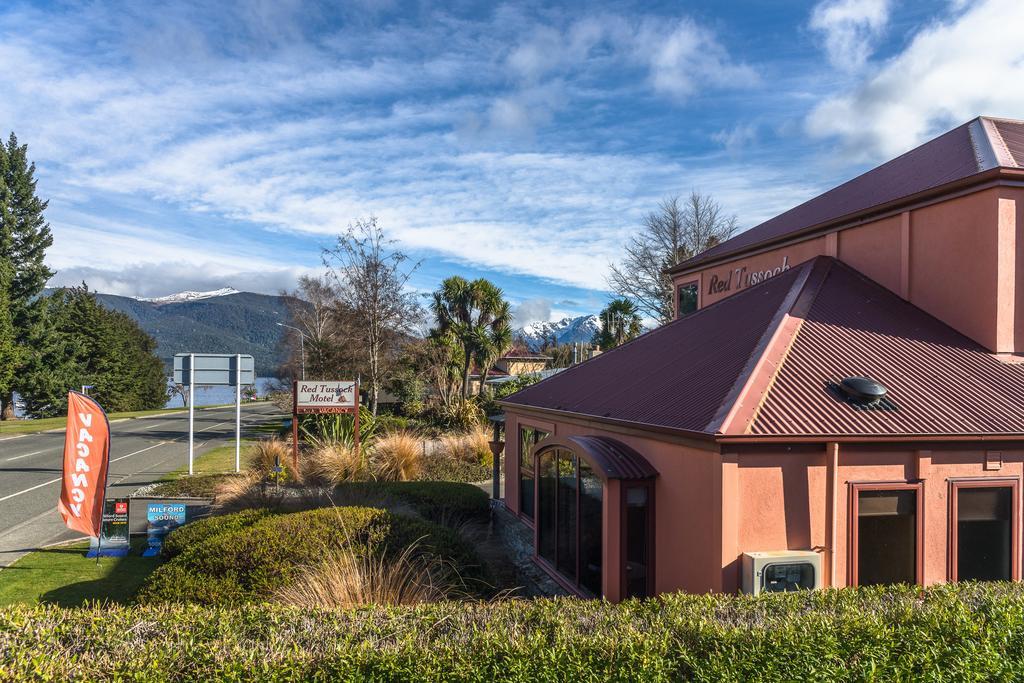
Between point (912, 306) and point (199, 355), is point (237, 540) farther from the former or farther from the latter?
point (199, 355)

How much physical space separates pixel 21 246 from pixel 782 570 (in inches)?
1982

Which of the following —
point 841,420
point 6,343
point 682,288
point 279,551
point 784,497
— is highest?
point 682,288

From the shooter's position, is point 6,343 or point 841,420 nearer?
point 841,420

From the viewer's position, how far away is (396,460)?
1744 cm

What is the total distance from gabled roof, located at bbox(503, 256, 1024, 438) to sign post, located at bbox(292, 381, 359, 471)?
8.30 metres

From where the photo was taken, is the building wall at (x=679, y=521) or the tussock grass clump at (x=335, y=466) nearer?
the building wall at (x=679, y=521)

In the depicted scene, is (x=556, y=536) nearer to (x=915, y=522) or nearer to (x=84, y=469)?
(x=915, y=522)

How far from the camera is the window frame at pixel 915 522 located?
720cm

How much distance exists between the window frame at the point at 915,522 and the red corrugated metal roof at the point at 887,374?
0.61 meters

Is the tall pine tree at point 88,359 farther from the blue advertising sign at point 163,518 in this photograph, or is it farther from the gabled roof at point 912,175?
the gabled roof at point 912,175

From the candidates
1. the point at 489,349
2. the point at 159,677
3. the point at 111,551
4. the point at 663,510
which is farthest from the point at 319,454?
the point at 489,349

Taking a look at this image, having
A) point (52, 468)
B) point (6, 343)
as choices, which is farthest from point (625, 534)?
point (6, 343)

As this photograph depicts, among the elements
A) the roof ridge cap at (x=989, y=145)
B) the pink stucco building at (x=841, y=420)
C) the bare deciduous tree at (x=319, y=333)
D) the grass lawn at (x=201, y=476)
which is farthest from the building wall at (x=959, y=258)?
the bare deciduous tree at (x=319, y=333)

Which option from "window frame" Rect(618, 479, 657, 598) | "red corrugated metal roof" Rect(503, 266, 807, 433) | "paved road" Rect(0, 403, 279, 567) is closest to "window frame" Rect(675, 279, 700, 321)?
"red corrugated metal roof" Rect(503, 266, 807, 433)
